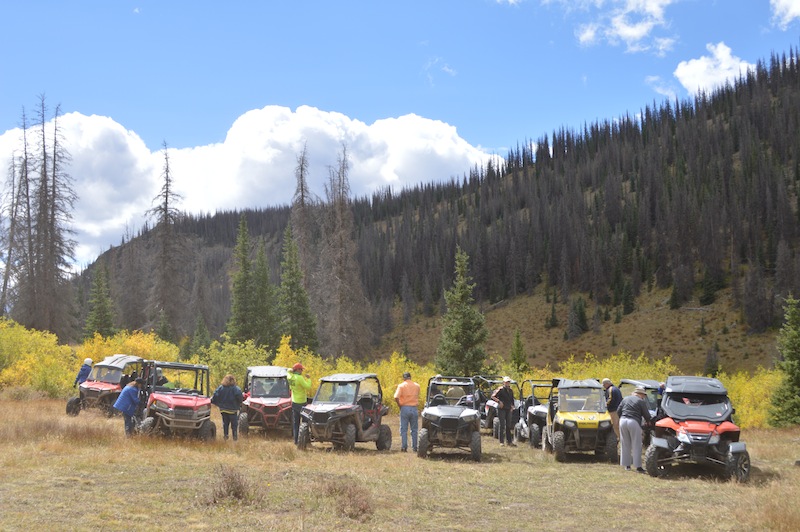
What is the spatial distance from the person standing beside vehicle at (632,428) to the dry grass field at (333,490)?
54cm

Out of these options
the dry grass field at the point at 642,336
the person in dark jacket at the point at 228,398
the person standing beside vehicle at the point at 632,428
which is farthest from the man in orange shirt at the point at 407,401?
the dry grass field at the point at 642,336

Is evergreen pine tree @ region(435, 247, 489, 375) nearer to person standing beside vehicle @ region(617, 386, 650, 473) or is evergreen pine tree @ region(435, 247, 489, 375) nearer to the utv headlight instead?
the utv headlight

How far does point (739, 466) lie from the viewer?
12664 mm

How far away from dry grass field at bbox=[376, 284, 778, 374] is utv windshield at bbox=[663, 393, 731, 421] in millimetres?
59560

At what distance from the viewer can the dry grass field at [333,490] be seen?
28.0ft

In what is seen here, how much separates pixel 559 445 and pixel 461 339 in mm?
20436

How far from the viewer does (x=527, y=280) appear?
117 m

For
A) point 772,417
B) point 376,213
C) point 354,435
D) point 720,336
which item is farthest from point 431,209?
point 354,435

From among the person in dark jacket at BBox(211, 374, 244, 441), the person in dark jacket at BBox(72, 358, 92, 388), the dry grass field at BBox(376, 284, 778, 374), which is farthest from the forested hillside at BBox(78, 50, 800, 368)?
the person in dark jacket at BBox(211, 374, 244, 441)

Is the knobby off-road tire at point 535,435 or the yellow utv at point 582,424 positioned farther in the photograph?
the knobby off-road tire at point 535,435

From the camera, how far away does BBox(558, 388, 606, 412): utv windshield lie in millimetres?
16609

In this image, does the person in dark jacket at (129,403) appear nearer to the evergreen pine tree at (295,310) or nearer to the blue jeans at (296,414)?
the blue jeans at (296,414)

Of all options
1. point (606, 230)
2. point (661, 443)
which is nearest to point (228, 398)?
point (661, 443)

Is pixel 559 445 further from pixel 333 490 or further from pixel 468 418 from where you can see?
pixel 333 490
